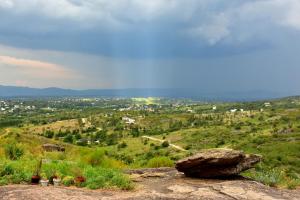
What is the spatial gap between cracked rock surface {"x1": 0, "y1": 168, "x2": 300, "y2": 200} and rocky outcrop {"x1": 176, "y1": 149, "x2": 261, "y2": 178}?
435 mm

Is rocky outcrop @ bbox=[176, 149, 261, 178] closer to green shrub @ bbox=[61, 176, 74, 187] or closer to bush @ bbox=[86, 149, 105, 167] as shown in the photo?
green shrub @ bbox=[61, 176, 74, 187]

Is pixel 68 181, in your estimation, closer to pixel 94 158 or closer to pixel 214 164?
pixel 214 164

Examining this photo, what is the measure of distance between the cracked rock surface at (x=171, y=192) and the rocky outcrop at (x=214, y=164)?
0.44 metres

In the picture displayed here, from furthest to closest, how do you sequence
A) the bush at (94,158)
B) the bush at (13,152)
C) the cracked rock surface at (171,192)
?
the bush at (13,152), the bush at (94,158), the cracked rock surface at (171,192)

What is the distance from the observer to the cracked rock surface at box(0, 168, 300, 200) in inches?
583

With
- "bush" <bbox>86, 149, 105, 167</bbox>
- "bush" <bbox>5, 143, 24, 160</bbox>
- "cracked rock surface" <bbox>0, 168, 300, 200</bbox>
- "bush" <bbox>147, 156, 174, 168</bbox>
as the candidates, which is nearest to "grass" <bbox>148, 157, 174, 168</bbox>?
"bush" <bbox>147, 156, 174, 168</bbox>

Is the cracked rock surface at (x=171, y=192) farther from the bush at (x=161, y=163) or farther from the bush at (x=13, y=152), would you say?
the bush at (x=13, y=152)

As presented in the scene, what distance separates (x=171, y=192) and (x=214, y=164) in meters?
3.05

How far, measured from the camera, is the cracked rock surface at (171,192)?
14805mm

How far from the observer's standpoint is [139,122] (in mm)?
165750

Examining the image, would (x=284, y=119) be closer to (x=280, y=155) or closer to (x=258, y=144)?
(x=258, y=144)

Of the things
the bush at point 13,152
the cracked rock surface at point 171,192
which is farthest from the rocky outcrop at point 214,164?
the bush at point 13,152

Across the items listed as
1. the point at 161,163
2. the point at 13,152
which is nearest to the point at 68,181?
the point at 13,152

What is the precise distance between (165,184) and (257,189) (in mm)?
3583
